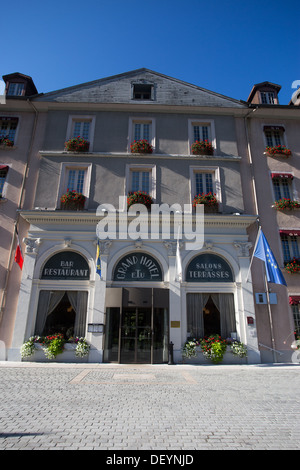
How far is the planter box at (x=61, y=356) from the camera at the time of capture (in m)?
12.7

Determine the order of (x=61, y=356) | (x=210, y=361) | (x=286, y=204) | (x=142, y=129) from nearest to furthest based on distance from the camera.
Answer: (x=61, y=356)
(x=210, y=361)
(x=286, y=204)
(x=142, y=129)

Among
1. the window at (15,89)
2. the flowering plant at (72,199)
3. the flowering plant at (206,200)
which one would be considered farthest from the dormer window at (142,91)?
the flowering plant at (72,199)

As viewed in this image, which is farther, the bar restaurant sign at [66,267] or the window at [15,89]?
the window at [15,89]

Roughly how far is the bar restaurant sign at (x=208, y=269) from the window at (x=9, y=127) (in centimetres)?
1337

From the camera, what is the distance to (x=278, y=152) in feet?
54.6

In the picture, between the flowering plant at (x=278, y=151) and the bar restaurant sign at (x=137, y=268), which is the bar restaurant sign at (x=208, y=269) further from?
the flowering plant at (x=278, y=151)

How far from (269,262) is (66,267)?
10065mm

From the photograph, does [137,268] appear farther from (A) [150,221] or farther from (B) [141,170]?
(B) [141,170]

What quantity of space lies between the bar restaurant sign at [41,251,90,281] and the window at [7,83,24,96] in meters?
11.6

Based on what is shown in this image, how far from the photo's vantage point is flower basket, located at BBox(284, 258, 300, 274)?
47.2 ft

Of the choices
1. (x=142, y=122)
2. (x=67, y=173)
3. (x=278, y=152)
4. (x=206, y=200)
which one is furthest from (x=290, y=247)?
(x=67, y=173)

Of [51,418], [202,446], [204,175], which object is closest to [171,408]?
[202,446]

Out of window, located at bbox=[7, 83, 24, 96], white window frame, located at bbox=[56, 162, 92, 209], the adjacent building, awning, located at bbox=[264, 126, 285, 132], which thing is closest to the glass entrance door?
the adjacent building

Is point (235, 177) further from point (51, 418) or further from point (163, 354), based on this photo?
point (51, 418)
